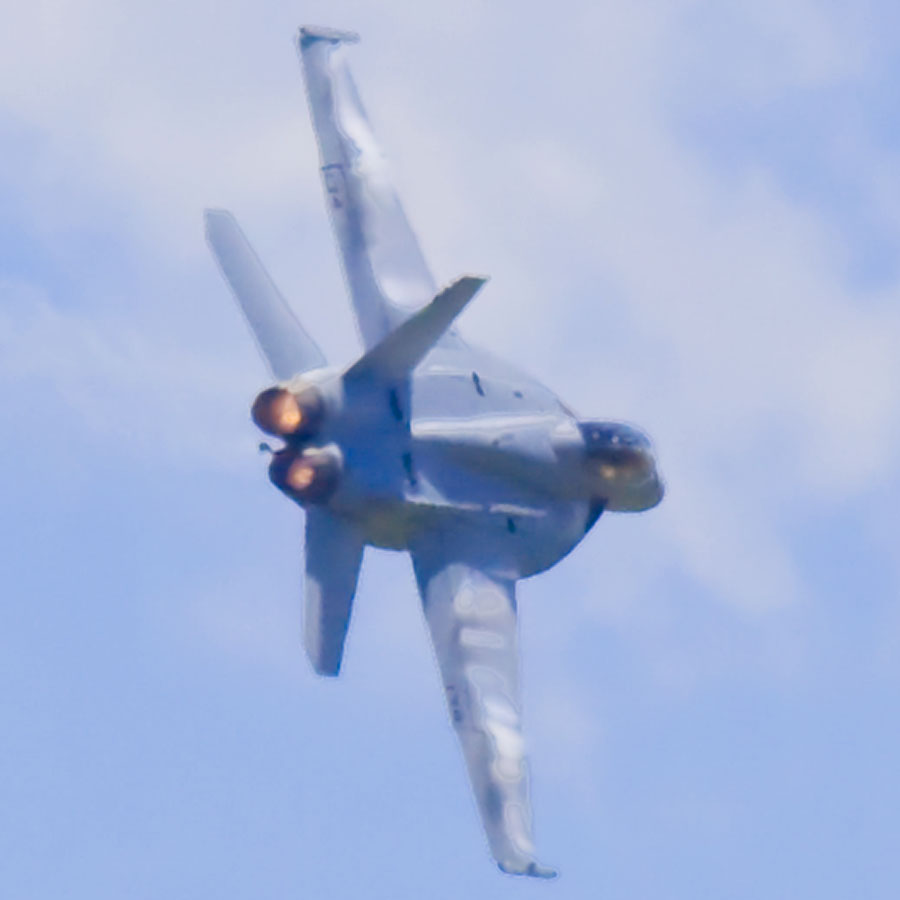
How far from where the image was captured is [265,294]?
154 ft

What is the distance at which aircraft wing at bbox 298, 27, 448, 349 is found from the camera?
4816cm

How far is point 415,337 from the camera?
43625mm

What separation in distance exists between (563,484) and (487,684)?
172 inches

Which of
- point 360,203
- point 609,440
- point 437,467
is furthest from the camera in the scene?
point 360,203

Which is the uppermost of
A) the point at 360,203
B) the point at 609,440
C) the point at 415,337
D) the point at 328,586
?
the point at 360,203

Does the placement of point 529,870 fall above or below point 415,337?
below

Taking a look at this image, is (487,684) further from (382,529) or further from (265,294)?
(265,294)

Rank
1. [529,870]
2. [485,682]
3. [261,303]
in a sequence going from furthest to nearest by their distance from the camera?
[261,303] < [485,682] < [529,870]

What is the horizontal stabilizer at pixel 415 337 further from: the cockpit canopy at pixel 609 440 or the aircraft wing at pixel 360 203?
the cockpit canopy at pixel 609 440

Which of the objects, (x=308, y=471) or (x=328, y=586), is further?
(x=328, y=586)

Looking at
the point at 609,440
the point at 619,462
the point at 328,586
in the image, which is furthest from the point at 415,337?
the point at 619,462

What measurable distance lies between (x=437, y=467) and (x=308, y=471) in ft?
8.36

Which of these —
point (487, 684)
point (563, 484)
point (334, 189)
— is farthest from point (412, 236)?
point (487, 684)

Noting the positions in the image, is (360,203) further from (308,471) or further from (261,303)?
(308,471)
